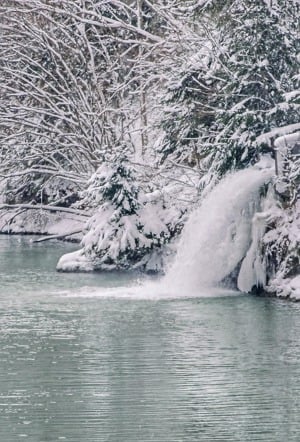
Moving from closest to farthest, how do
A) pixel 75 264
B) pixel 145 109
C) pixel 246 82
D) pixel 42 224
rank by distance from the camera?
pixel 246 82 < pixel 75 264 < pixel 145 109 < pixel 42 224

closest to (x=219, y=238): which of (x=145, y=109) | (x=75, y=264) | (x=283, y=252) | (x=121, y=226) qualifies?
(x=283, y=252)

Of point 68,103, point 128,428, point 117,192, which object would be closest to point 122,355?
point 128,428

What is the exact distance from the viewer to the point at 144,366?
61.0ft

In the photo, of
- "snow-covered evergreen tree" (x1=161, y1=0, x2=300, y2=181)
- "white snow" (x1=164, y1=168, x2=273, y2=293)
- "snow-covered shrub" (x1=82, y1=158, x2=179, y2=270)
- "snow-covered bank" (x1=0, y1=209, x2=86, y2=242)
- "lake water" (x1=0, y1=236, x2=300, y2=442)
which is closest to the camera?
"lake water" (x1=0, y1=236, x2=300, y2=442)

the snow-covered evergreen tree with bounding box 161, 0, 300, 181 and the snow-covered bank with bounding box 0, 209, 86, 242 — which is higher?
the snow-covered evergreen tree with bounding box 161, 0, 300, 181

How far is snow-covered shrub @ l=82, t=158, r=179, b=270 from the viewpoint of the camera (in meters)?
32.7

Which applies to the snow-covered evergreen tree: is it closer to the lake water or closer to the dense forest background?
the dense forest background

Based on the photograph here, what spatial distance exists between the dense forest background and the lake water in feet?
11.3

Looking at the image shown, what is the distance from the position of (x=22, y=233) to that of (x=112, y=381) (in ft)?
104

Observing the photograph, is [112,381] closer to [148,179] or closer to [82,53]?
[148,179]

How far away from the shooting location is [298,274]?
85.8ft

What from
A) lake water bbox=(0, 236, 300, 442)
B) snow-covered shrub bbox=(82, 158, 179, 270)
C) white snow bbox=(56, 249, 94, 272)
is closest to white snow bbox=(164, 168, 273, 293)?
lake water bbox=(0, 236, 300, 442)

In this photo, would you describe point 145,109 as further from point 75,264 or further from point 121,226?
point 75,264

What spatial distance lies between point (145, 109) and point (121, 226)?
34.7ft
